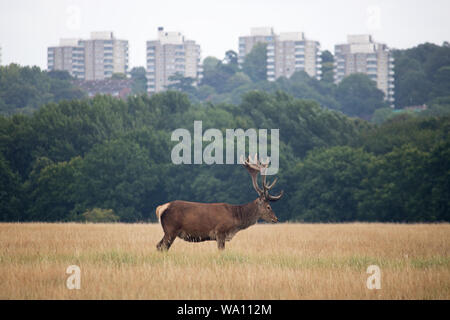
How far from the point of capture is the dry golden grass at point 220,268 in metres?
12.9

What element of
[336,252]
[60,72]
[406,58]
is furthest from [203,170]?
[406,58]

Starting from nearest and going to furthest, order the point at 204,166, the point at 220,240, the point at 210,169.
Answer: the point at 220,240 < the point at 210,169 < the point at 204,166

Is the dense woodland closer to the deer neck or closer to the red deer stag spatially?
the deer neck

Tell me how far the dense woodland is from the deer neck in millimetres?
38285

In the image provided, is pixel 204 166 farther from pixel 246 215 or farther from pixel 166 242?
pixel 166 242

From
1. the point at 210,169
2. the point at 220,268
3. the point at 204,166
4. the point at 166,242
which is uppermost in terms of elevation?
the point at 204,166

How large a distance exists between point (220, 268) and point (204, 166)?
2180 inches

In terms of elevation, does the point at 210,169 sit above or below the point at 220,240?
above

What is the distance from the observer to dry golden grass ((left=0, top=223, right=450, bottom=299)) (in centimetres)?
1287

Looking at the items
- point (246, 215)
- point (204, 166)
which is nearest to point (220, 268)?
point (246, 215)

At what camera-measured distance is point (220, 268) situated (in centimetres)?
1544
